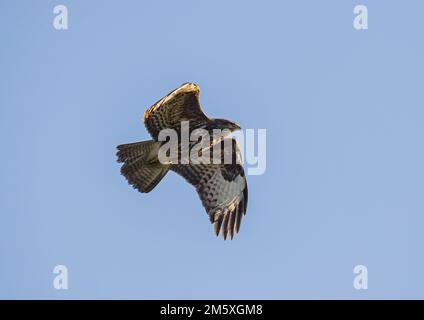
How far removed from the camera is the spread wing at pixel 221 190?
1346 cm

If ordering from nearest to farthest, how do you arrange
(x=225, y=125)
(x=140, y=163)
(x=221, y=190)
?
(x=225, y=125) → (x=140, y=163) → (x=221, y=190)

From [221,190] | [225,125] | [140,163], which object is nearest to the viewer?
[225,125]

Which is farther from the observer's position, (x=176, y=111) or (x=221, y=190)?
Result: (x=221, y=190)

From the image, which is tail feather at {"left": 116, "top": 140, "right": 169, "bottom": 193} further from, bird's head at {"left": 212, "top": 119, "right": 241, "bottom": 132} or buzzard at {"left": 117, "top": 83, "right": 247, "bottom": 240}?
bird's head at {"left": 212, "top": 119, "right": 241, "bottom": 132}

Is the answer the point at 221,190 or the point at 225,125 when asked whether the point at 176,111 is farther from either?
the point at 221,190

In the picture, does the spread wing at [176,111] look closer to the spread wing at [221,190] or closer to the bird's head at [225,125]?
the bird's head at [225,125]

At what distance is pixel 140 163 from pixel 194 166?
115 cm

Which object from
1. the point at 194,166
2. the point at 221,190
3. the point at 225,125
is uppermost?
the point at 225,125

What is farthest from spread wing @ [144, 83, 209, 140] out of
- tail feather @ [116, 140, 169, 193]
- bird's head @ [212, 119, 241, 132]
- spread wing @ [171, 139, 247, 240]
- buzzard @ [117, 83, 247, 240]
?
spread wing @ [171, 139, 247, 240]

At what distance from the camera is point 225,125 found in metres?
12.4

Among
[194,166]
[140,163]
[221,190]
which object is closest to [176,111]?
[140,163]

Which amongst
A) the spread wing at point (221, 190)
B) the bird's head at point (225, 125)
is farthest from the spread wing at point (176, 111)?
the spread wing at point (221, 190)

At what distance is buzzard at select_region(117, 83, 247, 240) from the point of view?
40.7 ft
